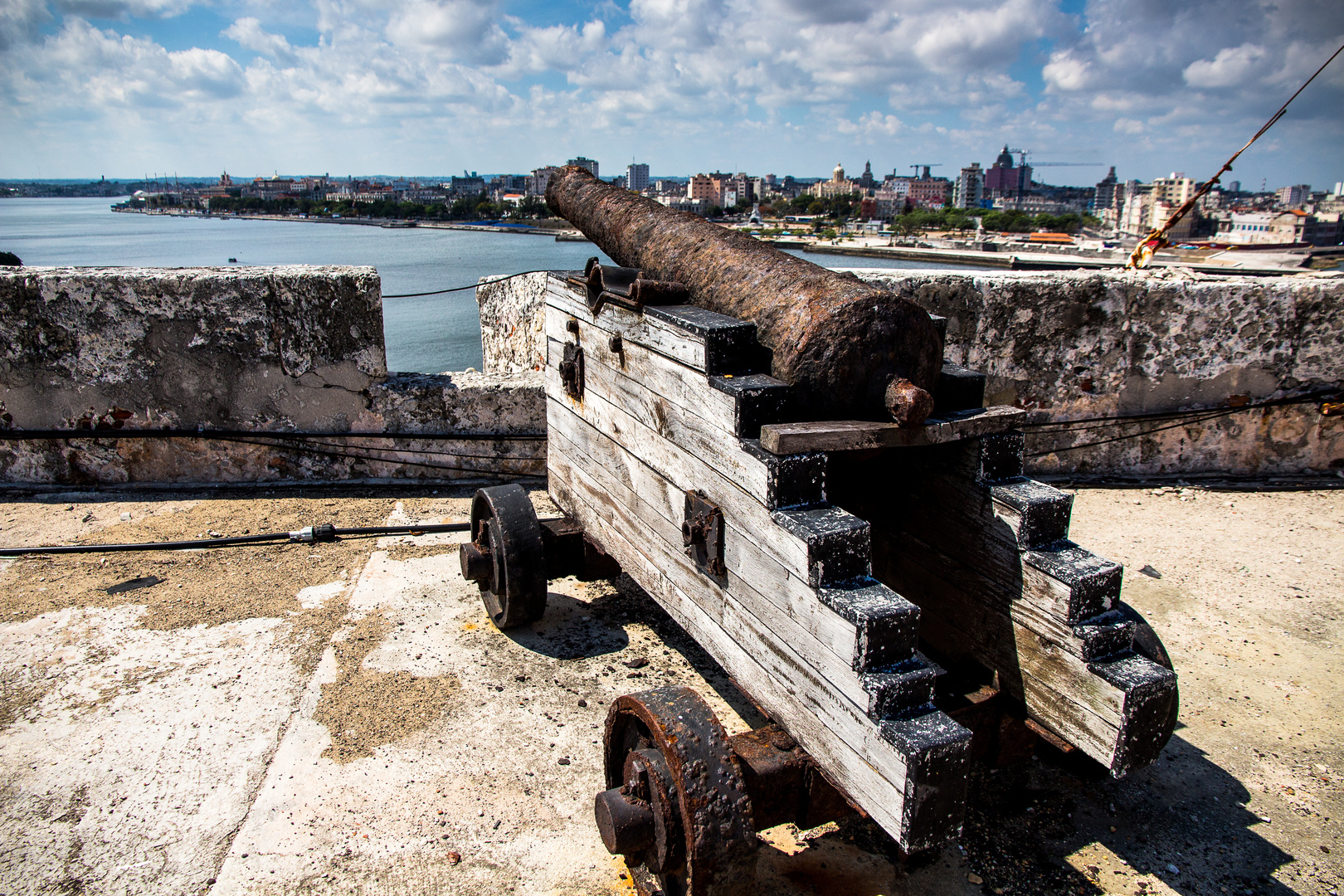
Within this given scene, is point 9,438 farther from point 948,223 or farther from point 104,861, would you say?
point 948,223

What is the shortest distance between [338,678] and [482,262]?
2568 cm

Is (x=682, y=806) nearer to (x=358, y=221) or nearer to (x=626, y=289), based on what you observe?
(x=626, y=289)

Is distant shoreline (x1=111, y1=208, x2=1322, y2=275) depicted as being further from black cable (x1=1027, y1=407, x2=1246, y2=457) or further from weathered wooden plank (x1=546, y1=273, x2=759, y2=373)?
weathered wooden plank (x1=546, y1=273, x2=759, y2=373)

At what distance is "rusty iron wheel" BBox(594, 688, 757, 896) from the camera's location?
61.6 inches

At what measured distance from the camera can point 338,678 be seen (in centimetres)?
268

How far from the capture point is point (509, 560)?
111 inches

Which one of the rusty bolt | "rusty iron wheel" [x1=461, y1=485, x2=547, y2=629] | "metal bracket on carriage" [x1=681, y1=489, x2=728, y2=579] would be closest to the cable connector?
"rusty iron wheel" [x1=461, y1=485, x2=547, y2=629]

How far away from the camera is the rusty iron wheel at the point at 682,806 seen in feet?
5.13

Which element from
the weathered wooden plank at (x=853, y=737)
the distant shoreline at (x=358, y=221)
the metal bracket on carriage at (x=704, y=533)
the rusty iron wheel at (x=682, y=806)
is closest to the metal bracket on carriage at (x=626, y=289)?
the metal bracket on carriage at (x=704, y=533)

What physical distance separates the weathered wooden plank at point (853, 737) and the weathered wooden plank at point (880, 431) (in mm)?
465

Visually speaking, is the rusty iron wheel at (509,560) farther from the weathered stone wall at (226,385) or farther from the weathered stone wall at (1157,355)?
the weathered stone wall at (1157,355)

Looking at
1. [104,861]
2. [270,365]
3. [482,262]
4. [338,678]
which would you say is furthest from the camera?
[482,262]

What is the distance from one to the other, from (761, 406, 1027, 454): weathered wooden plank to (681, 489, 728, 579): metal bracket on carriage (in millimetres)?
308

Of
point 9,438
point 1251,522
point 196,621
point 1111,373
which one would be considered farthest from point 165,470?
point 1251,522
